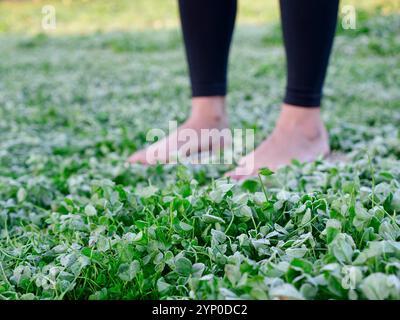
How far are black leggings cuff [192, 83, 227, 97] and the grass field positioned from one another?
24 centimetres

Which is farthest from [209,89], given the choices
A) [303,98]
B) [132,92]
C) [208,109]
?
[132,92]

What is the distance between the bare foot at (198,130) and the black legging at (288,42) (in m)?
0.04

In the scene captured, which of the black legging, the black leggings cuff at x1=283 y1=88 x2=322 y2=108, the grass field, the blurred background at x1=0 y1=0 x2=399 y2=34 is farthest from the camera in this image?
the blurred background at x1=0 y1=0 x2=399 y2=34

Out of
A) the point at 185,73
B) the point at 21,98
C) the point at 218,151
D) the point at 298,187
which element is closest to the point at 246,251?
the point at 298,187

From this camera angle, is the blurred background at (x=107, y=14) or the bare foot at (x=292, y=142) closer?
the bare foot at (x=292, y=142)

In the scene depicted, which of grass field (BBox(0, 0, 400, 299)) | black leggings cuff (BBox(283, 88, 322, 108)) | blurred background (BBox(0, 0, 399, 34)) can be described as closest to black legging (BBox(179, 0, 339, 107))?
black leggings cuff (BBox(283, 88, 322, 108))

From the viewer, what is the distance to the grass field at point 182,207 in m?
0.78

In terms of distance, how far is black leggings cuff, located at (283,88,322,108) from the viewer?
172 cm

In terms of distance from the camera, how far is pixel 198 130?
1.98 metres

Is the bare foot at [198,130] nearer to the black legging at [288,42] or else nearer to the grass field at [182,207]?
the black legging at [288,42]

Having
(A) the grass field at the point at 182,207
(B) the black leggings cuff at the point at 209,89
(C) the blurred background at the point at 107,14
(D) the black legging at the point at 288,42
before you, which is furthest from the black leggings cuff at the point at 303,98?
(C) the blurred background at the point at 107,14

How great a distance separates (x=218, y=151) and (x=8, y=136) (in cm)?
96

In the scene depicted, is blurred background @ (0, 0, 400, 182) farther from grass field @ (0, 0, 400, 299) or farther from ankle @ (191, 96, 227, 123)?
ankle @ (191, 96, 227, 123)

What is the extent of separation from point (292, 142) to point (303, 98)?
137mm
